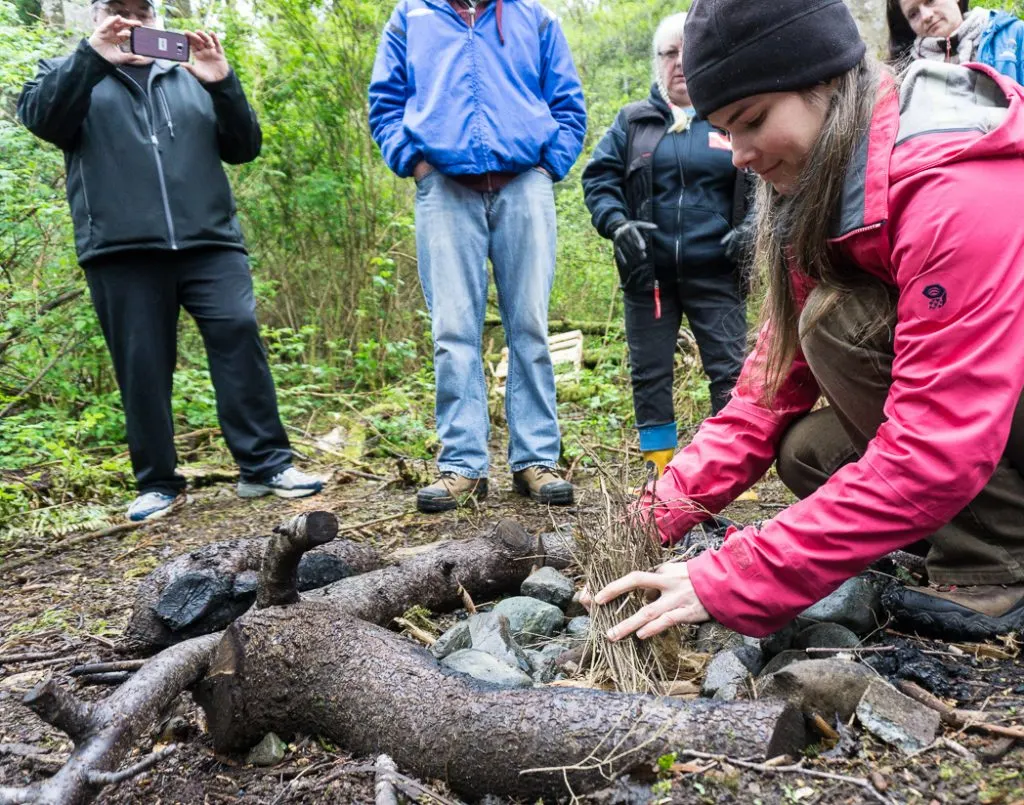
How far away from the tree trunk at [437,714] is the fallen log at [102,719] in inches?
4.0

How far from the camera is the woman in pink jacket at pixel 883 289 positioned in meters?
1.65

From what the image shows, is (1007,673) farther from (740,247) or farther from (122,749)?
(740,247)

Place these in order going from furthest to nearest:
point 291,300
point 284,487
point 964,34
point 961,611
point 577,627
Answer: point 291,300
point 284,487
point 964,34
point 577,627
point 961,611

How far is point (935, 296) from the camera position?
5.49 feet

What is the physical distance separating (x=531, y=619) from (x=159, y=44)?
3.39m

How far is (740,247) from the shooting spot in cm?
405

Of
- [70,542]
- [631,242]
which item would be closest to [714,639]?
[631,242]

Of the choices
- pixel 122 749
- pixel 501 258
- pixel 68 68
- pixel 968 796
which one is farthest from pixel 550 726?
pixel 68 68

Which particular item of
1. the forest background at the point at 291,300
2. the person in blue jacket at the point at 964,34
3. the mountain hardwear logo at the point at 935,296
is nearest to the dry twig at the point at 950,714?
the mountain hardwear logo at the point at 935,296

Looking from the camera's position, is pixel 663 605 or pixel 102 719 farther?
pixel 663 605

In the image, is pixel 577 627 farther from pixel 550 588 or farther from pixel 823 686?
pixel 823 686

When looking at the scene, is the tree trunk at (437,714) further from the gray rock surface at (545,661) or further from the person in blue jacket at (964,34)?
the person in blue jacket at (964,34)

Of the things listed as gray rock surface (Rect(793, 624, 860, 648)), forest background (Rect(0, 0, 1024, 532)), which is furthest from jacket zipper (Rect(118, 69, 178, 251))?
gray rock surface (Rect(793, 624, 860, 648))

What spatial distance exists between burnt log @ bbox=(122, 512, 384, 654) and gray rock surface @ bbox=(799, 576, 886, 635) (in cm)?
140
